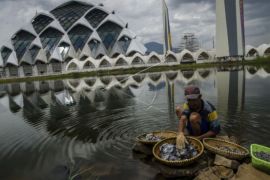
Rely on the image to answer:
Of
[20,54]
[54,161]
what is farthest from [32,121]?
[20,54]

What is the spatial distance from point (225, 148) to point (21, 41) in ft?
288

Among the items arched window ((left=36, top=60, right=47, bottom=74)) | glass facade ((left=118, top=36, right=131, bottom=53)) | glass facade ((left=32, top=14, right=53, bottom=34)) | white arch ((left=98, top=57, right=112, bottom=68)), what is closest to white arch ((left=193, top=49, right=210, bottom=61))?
glass facade ((left=118, top=36, right=131, bottom=53))

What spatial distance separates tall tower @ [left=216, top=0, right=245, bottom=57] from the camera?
5981cm

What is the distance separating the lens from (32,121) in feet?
43.1

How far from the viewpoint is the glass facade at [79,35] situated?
81500mm

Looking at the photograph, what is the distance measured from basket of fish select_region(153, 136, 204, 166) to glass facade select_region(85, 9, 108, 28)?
7966 cm

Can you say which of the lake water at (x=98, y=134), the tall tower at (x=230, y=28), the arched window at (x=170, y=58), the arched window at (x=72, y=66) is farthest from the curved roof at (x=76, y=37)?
the lake water at (x=98, y=134)

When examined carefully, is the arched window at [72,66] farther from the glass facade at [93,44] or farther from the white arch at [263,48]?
the white arch at [263,48]

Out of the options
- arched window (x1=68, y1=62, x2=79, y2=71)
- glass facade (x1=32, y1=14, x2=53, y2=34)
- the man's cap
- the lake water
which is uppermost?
glass facade (x1=32, y1=14, x2=53, y2=34)

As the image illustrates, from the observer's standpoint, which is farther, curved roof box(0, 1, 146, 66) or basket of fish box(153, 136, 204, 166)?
curved roof box(0, 1, 146, 66)

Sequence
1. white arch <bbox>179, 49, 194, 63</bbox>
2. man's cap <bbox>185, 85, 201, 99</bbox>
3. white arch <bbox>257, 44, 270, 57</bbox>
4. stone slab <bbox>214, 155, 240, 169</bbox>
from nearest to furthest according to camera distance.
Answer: stone slab <bbox>214, 155, 240, 169</bbox> → man's cap <bbox>185, 85, 201, 99</bbox> → white arch <bbox>257, 44, 270, 57</bbox> → white arch <bbox>179, 49, 194, 63</bbox>

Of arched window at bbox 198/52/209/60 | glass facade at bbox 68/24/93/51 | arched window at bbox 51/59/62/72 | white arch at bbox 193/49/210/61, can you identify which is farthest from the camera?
glass facade at bbox 68/24/93/51

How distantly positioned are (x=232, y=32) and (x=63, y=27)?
154 feet

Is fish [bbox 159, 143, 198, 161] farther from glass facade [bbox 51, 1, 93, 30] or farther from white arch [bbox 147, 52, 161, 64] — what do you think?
glass facade [bbox 51, 1, 93, 30]
